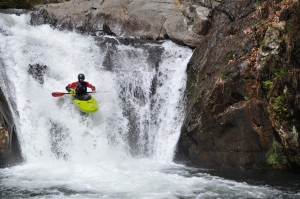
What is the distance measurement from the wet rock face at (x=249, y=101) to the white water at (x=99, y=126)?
93 cm

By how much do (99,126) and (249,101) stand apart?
425 cm

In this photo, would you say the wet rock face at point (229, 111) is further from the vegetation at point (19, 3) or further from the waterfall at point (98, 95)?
the vegetation at point (19, 3)

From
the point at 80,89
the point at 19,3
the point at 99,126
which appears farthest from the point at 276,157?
the point at 19,3

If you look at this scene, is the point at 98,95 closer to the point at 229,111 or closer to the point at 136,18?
the point at 229,111

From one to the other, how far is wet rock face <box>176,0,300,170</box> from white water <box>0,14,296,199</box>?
931 mm

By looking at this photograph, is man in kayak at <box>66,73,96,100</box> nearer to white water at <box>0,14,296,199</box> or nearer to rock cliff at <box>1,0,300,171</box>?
white water at <box>0,14,296,199</box>

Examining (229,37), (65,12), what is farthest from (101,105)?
(65,12)

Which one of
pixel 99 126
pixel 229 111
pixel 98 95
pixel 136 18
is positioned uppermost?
pixel 136 18

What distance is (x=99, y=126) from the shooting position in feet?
34.4

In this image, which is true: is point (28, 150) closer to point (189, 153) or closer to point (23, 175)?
point (23, 175)

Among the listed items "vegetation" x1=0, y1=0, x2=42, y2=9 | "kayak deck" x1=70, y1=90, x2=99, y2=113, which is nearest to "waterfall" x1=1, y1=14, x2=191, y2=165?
"kayak deck" x1=70, y1=90, x2=99, y2=113

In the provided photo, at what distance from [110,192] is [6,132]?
12.0 ft

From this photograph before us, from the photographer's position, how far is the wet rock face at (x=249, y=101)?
7.91 m

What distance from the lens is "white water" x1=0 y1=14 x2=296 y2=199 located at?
7430mm
